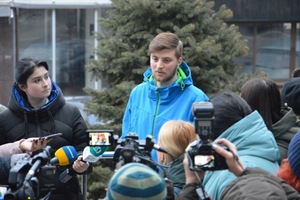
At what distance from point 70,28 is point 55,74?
3.80 ft

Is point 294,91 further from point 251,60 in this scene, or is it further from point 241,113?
point 251,60

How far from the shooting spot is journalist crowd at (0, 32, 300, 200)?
2.43 meters

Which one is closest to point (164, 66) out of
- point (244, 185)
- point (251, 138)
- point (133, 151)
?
point (251, 138)

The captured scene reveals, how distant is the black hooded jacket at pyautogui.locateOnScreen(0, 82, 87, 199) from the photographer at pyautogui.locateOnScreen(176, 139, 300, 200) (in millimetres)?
1904

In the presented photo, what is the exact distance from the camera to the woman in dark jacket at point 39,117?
14.5ft

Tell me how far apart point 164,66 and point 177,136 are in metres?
1.29

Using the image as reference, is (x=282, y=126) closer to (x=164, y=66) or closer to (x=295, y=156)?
(x=164, y=66)

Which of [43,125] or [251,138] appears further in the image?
[43,125]

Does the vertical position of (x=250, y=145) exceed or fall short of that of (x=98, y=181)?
it exceeds it

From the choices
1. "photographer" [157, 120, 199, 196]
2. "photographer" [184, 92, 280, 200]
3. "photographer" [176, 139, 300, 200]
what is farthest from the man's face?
"photographer" [176, 139, 300, 200]

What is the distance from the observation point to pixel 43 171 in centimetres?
301

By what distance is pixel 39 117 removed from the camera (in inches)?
175

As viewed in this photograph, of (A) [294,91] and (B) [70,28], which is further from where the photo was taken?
(B) [70,28]

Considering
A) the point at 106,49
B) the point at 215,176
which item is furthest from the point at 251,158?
the point at 106,49
